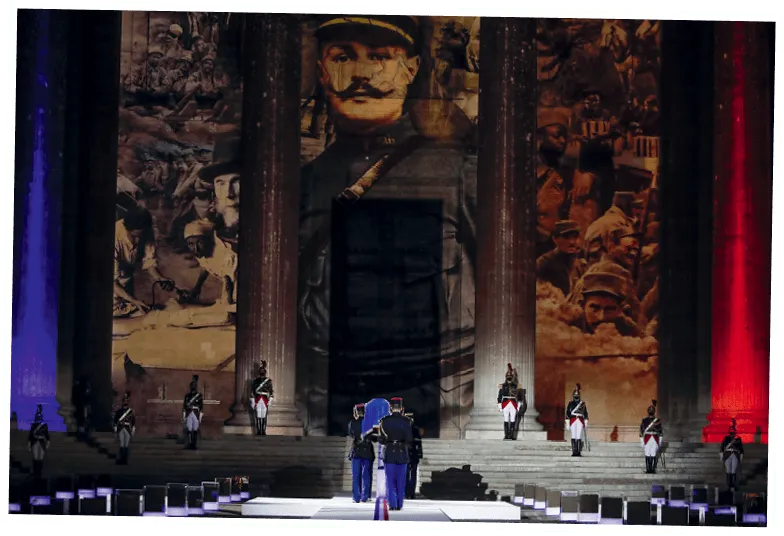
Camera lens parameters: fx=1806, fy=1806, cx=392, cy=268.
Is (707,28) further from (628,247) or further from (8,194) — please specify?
(8,194)

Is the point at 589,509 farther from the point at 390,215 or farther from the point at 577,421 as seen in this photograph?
the point at 390,215

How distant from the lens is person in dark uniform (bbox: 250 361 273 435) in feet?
89.1

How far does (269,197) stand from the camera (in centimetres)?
2828

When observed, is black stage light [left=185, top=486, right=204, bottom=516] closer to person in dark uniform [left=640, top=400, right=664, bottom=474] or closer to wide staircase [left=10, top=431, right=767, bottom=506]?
wide staircase [left=10, top=431, right=767, bottom=506]

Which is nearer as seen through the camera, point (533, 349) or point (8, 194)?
point (8, 194)

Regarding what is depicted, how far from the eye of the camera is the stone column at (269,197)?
2800 centimetres

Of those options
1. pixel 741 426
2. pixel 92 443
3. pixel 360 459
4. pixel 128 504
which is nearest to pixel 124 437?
pixel 92 443

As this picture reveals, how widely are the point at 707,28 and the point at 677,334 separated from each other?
15.6ft

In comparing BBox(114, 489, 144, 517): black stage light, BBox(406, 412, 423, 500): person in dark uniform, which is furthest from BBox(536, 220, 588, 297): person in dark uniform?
BBox(114, 489, 144, 517): black stage light

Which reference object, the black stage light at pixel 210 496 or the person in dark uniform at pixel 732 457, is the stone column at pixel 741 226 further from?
the black stage light at pixel 210 496

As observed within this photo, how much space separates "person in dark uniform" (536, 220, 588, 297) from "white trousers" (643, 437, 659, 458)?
3.45 m

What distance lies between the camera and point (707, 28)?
2777 centimetres

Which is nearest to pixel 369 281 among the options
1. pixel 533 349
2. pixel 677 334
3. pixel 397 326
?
pixel 397 326

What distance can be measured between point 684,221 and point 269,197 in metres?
6.49
